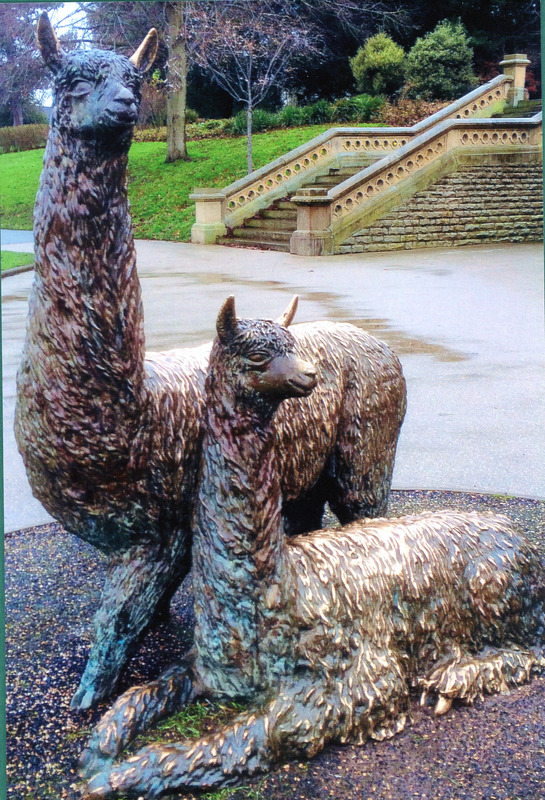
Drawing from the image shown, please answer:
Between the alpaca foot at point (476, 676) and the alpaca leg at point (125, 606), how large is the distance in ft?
3.30

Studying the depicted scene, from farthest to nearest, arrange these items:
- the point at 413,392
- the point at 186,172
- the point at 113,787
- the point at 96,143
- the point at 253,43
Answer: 1. the point at 413,392
2. the point at 186,172
3. the point at 253,43
4. the point at 113,787
5. the point at 96,143

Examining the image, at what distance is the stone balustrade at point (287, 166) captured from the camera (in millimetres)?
4609

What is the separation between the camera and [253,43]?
372 cm

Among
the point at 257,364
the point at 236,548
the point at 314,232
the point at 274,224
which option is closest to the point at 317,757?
the point at 236,548

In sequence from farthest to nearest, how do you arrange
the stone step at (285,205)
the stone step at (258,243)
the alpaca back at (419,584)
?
the stone step at (285,205)
the stone step at (258,243)
the alpaca back at (419,584)

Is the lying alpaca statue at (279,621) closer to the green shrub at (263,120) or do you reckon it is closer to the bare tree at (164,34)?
the bare tree at (164,34)

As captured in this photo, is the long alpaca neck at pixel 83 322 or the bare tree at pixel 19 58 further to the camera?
the bare tree at pixel 19 58

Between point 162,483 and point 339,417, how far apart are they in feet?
2.88

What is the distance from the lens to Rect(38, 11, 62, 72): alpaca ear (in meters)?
2.16

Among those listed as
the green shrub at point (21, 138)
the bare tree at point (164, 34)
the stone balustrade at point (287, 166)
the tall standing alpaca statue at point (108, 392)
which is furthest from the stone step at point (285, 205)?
the tall standing alpaca statue at point (108, 392)

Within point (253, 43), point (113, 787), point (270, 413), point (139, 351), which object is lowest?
point (113, 787)

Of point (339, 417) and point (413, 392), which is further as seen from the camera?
point (413, 392)

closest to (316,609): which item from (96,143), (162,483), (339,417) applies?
(162,483)

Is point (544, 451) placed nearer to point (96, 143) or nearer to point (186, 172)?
point (186, 172)
